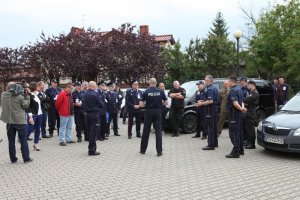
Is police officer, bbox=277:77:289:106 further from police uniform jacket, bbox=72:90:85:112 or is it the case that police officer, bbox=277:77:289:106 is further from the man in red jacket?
the man in red jacket

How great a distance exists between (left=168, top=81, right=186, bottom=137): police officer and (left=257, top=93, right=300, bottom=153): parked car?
368 cm

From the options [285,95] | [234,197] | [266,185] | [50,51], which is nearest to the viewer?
[234,197]

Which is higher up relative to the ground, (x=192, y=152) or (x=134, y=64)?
(x=134, y=64)

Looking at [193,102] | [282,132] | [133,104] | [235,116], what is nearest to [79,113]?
[133,104]

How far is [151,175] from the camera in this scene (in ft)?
24.5

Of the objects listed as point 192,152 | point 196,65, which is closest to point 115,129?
point 192,152

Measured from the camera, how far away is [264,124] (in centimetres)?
943

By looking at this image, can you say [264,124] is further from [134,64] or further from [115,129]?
[134,64]

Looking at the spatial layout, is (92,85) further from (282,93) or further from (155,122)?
(282,93)

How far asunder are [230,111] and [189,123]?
4.48 m

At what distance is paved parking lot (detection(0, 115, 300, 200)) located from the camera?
626 cm

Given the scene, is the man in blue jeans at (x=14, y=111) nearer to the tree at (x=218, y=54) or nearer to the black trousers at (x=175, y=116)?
the black trousers at (x=175, y=116)

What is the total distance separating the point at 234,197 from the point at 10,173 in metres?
4.56

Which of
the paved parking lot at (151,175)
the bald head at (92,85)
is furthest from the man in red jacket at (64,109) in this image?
the bald head at (92,85)
